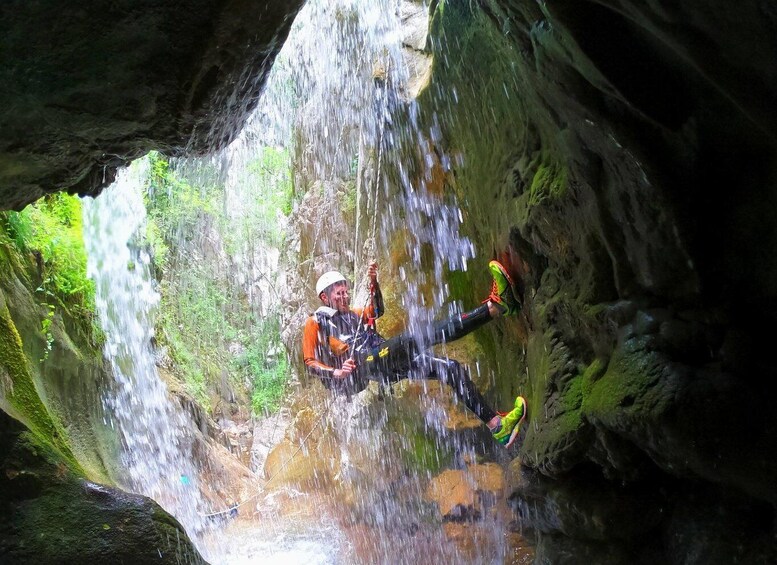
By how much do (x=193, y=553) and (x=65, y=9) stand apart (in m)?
3.10

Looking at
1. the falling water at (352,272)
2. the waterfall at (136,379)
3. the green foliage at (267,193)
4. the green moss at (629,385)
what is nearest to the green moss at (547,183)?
the green moss at (629,385)

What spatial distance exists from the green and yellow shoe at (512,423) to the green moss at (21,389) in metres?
3.28

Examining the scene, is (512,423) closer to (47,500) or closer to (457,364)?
(457,364)

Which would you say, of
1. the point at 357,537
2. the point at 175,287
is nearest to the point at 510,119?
the point at 357,537

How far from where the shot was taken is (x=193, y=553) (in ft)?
12.8

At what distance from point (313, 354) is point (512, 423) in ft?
8.29

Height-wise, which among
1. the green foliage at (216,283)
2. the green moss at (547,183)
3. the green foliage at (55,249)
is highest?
the green foliage at (216,283)

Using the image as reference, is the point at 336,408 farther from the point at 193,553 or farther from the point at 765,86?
the point at 765,86

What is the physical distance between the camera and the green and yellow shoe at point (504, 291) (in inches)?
213

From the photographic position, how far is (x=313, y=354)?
701 cm

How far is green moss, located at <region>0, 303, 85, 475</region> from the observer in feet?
13.7

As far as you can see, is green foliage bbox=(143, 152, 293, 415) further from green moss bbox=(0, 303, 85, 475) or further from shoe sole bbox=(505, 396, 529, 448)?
shoe sole bbox=(505, 396, 529, 448)

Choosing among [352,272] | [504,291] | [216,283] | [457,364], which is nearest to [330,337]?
[457,364]

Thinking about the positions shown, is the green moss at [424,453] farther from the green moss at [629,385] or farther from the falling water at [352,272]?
the green moss at [629,385]
